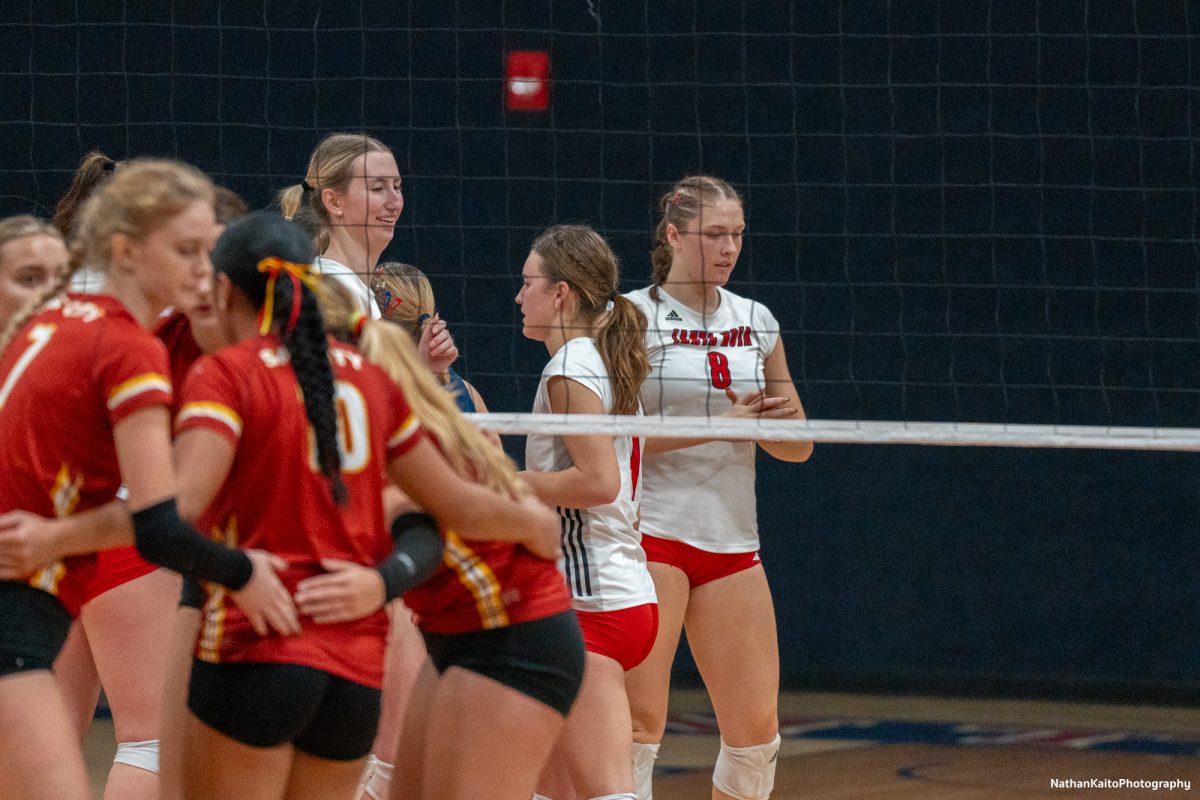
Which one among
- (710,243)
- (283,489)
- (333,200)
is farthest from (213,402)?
(710,243)

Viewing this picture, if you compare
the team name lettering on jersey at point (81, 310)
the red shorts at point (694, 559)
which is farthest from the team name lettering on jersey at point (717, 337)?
the team name lettering on jersey at point (81, 310)

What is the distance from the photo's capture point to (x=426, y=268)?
738cm

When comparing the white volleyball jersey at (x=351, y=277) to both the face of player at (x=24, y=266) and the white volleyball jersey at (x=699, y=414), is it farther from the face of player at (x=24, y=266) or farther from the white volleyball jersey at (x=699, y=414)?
the white volleyball jersey at (x=699, y=414)

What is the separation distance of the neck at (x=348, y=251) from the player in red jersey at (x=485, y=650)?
1.47 meters

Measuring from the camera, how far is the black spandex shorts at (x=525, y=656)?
8.51 ft

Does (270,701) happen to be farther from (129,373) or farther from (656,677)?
(656,677)

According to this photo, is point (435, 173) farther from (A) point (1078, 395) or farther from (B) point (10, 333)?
(B) point (10, 333)

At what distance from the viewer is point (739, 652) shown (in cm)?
407

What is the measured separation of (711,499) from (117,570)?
1659 millimetres

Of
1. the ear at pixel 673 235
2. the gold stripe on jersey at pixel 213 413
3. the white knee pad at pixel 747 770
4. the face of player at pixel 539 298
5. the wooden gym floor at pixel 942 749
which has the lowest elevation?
the wooden gym floor at pixel 942 749

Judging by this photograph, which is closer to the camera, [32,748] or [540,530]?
[32,748]

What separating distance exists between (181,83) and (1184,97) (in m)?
4.75

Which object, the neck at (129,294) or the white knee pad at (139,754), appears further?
the white knee pad at (139,754)

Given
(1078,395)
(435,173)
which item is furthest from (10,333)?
(1078,395)
